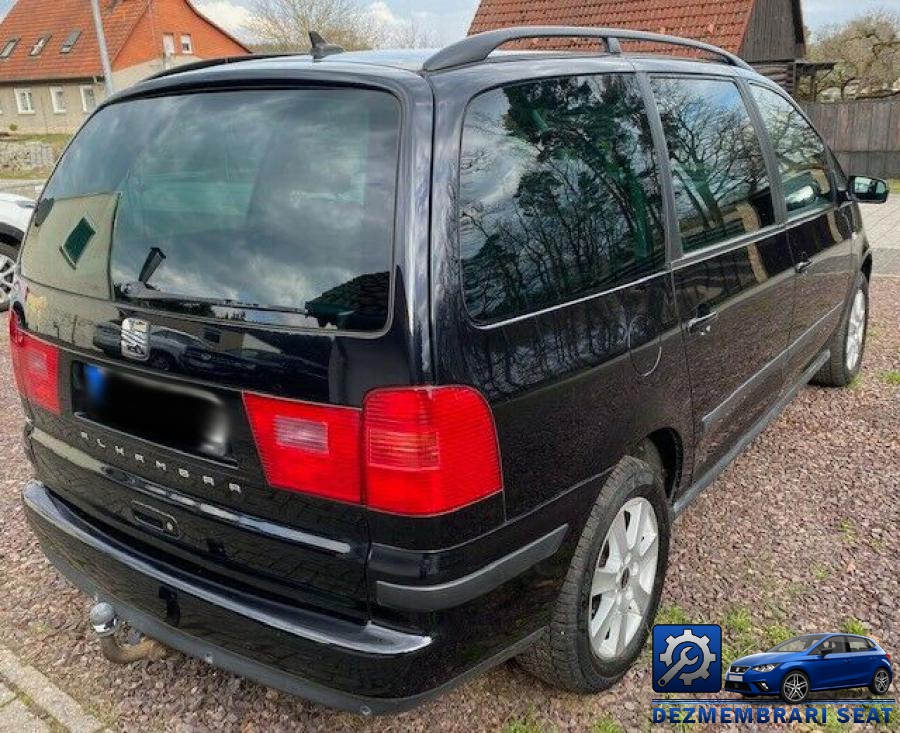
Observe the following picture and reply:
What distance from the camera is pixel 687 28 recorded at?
671 inches

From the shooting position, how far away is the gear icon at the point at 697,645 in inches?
101

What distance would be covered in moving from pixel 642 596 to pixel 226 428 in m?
1.46

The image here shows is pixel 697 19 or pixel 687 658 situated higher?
pixel 697 19

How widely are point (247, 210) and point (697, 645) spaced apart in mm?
2014

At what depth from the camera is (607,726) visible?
2.36m

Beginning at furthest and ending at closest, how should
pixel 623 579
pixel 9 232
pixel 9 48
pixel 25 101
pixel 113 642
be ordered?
pixel 9 48 → pixel 25 101 → pixel 9 232 → pixel 623 579 → pixel 113 642

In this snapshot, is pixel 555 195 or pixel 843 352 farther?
pixel 843 352

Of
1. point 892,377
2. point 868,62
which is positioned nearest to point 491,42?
point 892,377

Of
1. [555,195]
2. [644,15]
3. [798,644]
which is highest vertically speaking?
[644,15]

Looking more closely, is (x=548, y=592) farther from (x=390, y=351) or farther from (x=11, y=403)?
(x=11, y=403)

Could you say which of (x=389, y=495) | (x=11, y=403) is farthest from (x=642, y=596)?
(x=11, y=403)

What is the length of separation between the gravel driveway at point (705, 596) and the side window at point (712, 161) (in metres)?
1.30

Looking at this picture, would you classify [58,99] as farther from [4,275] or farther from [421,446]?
[421,446]

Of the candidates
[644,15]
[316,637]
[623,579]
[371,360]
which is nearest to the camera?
[371,360]
